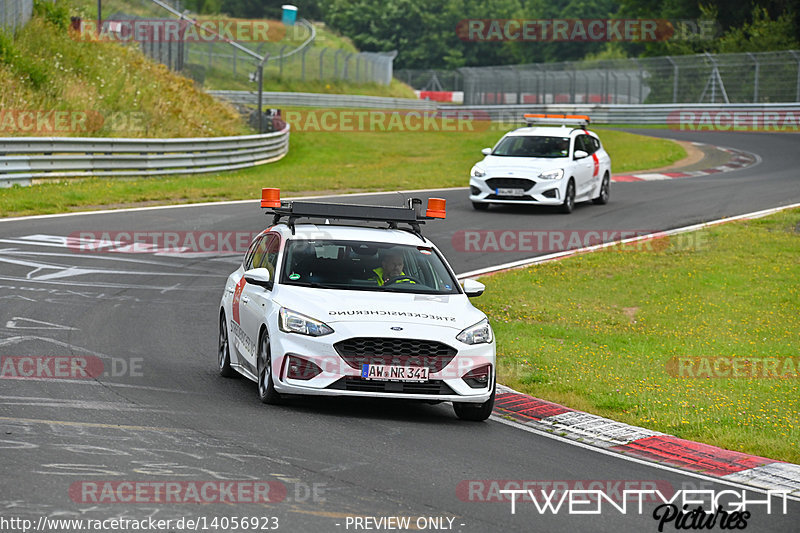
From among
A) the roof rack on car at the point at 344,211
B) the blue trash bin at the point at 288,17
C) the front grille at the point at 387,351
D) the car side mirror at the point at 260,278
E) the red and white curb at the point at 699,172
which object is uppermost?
the blue trash bin at the point at 288,17

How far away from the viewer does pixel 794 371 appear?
12523 millimetres

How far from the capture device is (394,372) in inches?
364

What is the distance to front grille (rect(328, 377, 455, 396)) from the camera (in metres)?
9.23

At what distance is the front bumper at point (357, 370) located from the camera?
921cm

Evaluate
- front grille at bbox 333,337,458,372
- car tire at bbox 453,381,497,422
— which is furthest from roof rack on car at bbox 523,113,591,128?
front grille at bbox 333,337,458,372

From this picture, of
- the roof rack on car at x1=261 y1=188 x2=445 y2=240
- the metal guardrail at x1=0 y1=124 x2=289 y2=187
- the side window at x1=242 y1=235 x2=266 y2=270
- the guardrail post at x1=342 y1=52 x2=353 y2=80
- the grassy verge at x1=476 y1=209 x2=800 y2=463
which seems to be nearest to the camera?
the grassy verge at x1=476 y1=209 x2=800 y2=463

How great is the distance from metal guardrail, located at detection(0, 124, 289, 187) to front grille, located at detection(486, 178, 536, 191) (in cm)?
926

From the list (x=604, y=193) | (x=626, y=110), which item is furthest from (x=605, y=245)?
(x=626, y=110)

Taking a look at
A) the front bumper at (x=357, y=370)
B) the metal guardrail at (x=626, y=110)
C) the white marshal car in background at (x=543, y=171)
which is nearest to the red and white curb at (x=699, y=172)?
the white marshal car in background at (x=543, y=171)

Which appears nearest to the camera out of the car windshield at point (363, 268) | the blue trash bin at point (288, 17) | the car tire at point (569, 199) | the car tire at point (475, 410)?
the car tire at point (475, 410)

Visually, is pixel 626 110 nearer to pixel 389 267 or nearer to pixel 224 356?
pixel 224 356

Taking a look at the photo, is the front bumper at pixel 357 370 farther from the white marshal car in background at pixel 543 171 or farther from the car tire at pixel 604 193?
the car tire at pixel 604 193

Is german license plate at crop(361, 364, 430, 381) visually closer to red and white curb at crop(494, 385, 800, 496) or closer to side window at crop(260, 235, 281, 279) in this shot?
red and white curb at crop(494, 385, 800, 496)

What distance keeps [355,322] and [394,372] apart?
0.49 metres
